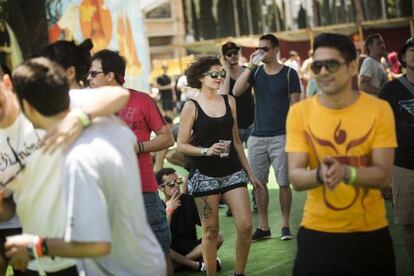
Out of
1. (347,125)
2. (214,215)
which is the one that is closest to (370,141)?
(347,125)

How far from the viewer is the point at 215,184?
241 inches

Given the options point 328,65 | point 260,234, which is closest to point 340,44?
point 328,65

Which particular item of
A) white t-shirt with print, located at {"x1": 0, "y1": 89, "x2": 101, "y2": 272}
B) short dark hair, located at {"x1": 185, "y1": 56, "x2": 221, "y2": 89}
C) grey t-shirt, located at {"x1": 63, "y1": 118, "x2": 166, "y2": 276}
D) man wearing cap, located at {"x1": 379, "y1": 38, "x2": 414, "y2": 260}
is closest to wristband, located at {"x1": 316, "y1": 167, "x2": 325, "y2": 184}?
grey t-shirt, located at {"x1": 63, "y1": 118, "x2": 166, "y2": 276}

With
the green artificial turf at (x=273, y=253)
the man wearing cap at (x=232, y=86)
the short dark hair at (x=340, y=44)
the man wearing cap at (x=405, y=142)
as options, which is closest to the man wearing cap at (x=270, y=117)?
the green artificial turf at (x=273, y=253)

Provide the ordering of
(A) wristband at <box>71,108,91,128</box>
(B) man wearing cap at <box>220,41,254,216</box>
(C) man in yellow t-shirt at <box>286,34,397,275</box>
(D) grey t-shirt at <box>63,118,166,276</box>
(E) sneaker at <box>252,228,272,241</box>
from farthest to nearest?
(B) man wearing cap at <box>220,41,254,216</box>
(E) sneaker at <box>252,228,272,241</box>
(C) man in yellow t-shirt at <box>286,34,397,275</box>
(A) wristband at <box>71,108,91,128</box>
(D) grey t-shirt at <box>63,118,166,276</box>

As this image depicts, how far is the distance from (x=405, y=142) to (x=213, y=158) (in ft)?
4.96

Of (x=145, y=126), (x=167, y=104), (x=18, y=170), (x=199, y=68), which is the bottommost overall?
(x=167, y=104)

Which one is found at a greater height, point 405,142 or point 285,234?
point 405,142

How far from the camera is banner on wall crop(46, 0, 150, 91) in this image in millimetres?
9672

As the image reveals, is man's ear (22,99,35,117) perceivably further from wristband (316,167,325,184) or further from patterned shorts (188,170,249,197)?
patterned shorts (188,170,249,197)

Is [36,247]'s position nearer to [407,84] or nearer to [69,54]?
[69,54]

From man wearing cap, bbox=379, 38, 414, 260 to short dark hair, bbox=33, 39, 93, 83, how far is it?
2.51 meters

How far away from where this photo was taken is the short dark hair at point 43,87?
2.96 meters

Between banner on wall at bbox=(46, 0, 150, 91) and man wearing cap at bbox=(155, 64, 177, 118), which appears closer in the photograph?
banner on wall at bbox=(46, 0, 150, 91)
